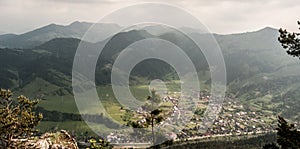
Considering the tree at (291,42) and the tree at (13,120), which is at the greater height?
the tree at (291,42)

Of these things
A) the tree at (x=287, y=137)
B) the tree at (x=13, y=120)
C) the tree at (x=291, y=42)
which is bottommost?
the tree at (x=287, y=137)

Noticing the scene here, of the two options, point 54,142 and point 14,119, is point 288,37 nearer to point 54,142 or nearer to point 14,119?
point 54,142

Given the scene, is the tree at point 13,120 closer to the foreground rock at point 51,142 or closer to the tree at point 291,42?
the foreground rock at point 51,142

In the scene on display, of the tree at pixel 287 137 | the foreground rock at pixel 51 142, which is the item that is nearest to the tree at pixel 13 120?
the foreground rock at pixel 51 142

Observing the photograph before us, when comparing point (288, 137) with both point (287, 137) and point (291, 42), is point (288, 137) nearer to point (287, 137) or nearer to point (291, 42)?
point (287, 137)

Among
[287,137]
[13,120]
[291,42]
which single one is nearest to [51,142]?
[13,120]

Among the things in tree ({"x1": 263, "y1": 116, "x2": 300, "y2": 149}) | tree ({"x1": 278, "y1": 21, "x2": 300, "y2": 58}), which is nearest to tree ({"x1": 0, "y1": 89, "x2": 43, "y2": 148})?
tree ({"x1": 263, "y1": 116, "x2": 300, "y2": 149})

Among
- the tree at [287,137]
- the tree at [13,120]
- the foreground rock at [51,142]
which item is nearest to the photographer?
the foreground rock at [51,142]

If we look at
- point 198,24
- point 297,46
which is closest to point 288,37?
point 297,46
